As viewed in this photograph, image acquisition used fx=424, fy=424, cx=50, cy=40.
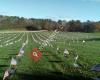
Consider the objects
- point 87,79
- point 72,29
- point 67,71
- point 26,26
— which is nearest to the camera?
point 87,79

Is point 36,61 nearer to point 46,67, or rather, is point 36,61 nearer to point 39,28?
point 46,67

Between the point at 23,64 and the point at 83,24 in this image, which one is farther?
the point at 83,24

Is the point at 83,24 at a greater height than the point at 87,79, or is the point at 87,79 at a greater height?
the point at 87,79

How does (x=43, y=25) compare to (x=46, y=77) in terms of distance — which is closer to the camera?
(x=46, y=77)

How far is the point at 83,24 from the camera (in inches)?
6348

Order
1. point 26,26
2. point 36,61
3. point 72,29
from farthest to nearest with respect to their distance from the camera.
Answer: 1. point 26,26
2. point 72,29
3. point 36,61

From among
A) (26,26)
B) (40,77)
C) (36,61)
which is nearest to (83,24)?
(26,26)

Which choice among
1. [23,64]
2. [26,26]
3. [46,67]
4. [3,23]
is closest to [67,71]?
[46,67]

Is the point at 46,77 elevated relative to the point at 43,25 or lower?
elevated

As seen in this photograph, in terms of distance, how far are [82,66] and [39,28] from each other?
131m

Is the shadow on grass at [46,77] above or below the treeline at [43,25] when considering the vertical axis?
above

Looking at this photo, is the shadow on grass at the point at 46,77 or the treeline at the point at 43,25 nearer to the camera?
the shadow on grass at the point at 46,77

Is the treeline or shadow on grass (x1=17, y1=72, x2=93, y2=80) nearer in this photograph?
shadow on grass (x1=17, y1=72, x2=93, y2=80)

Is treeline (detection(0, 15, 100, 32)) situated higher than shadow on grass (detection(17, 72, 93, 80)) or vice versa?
shadow on grass (detection(17, 72, 93, 80))
